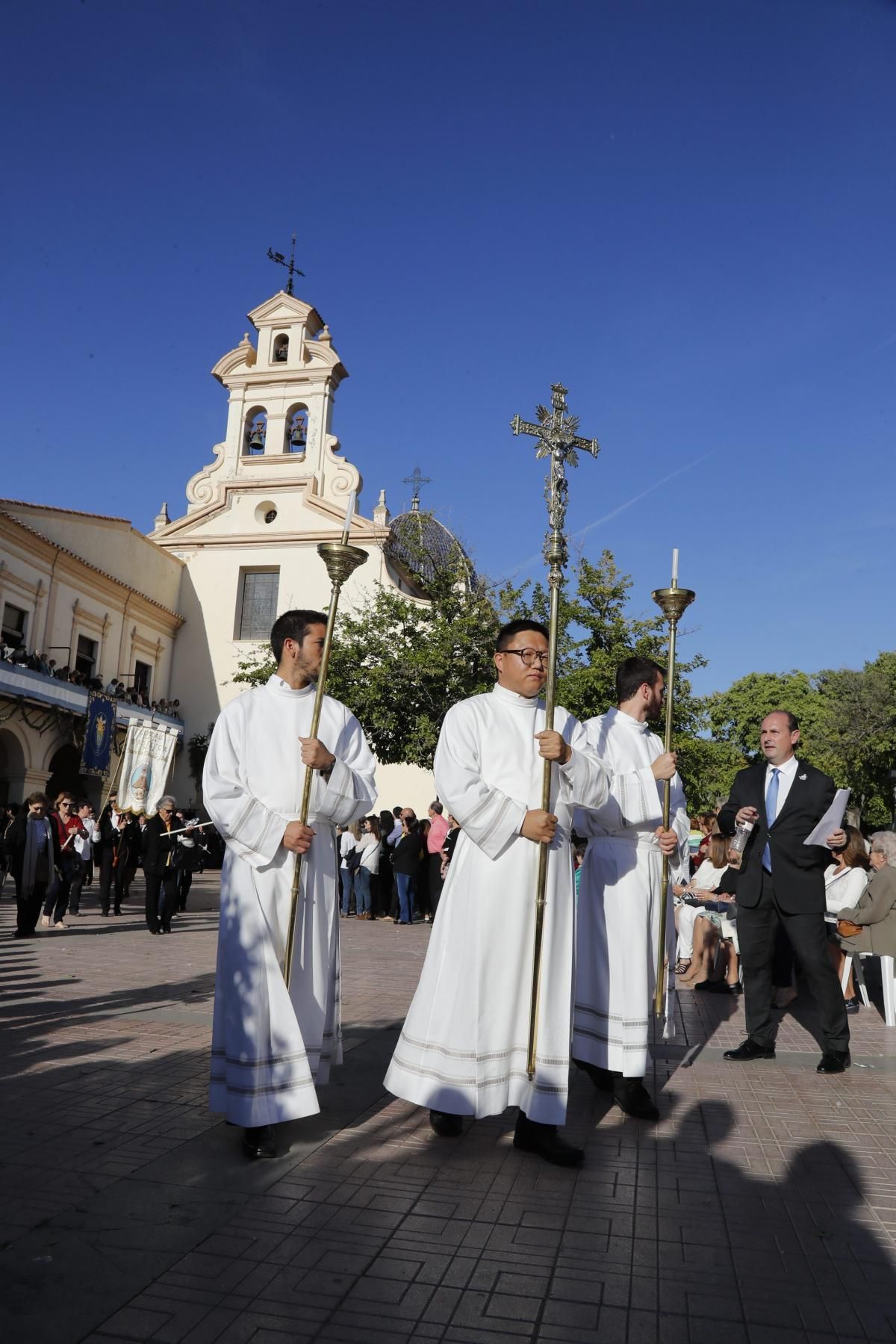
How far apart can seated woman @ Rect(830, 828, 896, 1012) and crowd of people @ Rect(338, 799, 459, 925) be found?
29.0ft

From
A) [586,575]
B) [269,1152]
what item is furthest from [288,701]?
[586,575]

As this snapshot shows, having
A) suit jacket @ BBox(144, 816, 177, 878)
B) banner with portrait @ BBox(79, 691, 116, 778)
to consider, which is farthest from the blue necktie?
banner with portrait @ BBox(79, 691, 116, 778)

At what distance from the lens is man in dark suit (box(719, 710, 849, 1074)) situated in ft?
19.9

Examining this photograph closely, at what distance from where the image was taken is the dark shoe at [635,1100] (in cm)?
483

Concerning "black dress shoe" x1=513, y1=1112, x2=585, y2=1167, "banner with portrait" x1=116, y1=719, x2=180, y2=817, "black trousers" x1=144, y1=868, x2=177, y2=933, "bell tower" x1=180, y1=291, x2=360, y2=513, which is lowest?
"black dress shoe" x1=513, y1=1112, x2=585, y2=1167

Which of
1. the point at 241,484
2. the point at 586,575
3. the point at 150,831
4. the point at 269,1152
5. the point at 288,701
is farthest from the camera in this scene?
the point at 241,484

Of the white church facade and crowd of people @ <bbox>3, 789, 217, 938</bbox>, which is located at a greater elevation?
the white church facade

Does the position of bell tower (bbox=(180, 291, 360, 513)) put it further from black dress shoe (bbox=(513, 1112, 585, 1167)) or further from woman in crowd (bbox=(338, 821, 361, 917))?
black dress shoe (bbox=(513, 1112, 585, 1167))

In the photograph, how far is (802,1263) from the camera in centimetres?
315

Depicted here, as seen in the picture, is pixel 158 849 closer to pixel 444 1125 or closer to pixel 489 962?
pixel 444 1125

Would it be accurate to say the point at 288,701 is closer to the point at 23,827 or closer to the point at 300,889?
the point at 300,889

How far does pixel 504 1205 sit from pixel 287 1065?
3.42 feet

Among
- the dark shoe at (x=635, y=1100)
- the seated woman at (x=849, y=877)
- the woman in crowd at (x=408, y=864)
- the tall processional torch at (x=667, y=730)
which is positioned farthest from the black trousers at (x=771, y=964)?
the woman in crowd at (x=408, y=864)

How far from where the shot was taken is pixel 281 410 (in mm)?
36469
